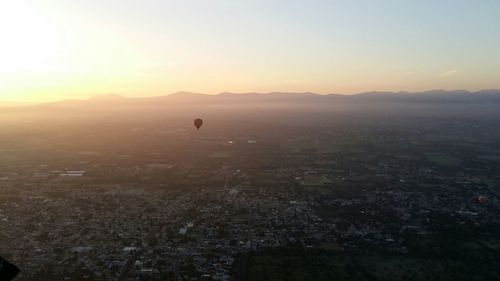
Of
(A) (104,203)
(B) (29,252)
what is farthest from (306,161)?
(B) (29,252)

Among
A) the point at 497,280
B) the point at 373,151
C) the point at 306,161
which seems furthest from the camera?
the point at 373,151

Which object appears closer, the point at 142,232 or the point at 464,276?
the point at 464,276

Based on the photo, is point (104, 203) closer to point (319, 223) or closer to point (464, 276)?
point (319, 223)

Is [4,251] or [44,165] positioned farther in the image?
[44,165]

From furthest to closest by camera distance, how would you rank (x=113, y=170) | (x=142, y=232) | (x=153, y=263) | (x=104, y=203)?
(x=113, y=170) → (x=104, y=203) → (x=142, y=232) → (x=153, y=263)

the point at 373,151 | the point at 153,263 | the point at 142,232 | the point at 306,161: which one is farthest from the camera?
the point at 373,151

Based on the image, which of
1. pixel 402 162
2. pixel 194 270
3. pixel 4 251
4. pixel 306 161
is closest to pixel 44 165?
pixel 4 251

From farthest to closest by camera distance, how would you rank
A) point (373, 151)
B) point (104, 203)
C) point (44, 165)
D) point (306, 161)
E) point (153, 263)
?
point (373, 151), point (306, 161), point (44, 165), point (104, 203), point (153, 263)

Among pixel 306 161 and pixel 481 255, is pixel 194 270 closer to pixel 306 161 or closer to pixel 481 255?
pixel 481 255
